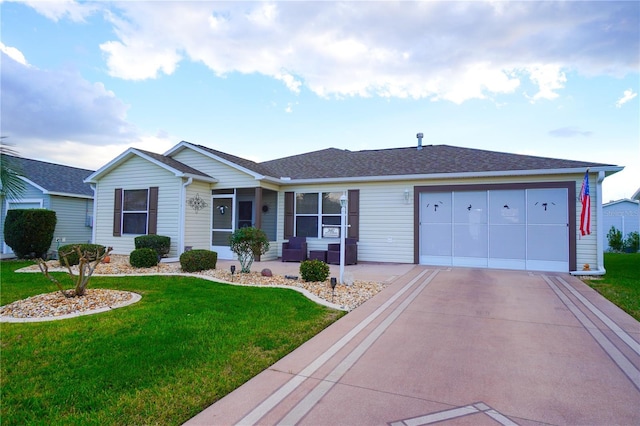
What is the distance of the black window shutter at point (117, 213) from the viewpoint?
1298cm

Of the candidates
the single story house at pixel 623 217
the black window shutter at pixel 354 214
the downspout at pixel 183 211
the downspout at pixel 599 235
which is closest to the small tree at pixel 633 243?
the single story house at pixel 623 217

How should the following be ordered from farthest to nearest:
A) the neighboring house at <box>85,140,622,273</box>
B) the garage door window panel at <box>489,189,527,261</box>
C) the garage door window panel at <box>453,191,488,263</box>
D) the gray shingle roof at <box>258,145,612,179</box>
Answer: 1. the garage door window panel at <box>453,191,488,263</box>
2. the gray shingle roof at <box>258,145,612,179</box>
3. the garage door window panel at <box>489,189,527,261</box>
4. the neighboring house at <box>85,140,622,273</box>

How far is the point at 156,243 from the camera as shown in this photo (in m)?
11.1

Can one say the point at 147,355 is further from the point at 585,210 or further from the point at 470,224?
the point at 585,210

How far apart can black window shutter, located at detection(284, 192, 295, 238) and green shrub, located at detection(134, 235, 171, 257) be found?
4.25 m

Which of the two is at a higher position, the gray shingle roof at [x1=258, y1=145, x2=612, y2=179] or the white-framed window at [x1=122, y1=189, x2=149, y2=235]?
the gray shingle roof at [x1=258, y1=145, x2=612, y2=179]

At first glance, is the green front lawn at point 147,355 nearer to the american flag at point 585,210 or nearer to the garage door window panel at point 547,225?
the american flag at point 585,210

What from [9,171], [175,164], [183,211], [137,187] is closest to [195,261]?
[183,211]

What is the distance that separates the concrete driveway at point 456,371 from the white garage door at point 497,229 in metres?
4.48

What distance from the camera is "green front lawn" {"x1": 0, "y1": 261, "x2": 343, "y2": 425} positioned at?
8.53ft

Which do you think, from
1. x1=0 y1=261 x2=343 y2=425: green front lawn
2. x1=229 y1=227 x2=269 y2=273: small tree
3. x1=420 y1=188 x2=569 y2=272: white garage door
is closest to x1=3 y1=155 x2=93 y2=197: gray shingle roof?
x1=229 y1=227 x2=269 y2=273: small tree

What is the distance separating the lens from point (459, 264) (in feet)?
36.2

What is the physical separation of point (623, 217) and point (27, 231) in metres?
33.8

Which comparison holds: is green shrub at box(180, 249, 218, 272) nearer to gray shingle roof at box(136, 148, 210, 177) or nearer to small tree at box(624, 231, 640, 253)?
gray shingle roof at box(136, 148, 210, 177)
